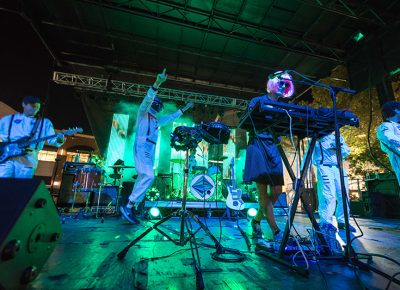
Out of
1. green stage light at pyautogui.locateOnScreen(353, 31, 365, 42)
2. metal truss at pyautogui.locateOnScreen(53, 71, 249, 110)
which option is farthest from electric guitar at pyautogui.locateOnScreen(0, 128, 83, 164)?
green stage light at pyautogui.locateOnScreen(353, 31, 365, 42)

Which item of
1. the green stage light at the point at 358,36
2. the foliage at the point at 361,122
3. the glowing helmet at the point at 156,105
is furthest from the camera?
the foliage at the point at 361,122

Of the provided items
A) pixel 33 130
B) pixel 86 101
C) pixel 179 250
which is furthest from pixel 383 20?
pixel 86 101

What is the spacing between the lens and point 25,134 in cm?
321

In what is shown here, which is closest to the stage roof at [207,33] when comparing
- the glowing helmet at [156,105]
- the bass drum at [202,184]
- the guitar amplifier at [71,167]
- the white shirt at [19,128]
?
the glowing helmet at [156,105]

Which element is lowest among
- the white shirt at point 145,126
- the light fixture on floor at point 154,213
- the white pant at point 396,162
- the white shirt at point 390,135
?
the light fixture on floor at point 154,213

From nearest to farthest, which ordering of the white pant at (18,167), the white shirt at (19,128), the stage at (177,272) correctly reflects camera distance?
the stage at (177,272), the white pant at (18,167), the white shirt at (19,128)

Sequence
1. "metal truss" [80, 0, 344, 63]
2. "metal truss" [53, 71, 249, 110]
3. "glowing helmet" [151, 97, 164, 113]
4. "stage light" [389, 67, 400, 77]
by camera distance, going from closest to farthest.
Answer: "glowing helmet" [151, 97, 164, 113], "stage light" [389, 67, 400, 77], "metal truss" [80, 0, 344, 63], "metal truss" [53, 71, 249, 110]

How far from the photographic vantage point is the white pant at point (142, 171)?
354 cm

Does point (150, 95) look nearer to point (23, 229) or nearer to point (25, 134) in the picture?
point (25, 134)

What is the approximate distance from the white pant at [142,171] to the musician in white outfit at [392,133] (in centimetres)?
362

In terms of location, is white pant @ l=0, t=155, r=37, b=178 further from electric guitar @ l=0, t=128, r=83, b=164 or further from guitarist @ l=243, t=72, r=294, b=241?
guitarist @ l=243, t=72, r=294, b=241

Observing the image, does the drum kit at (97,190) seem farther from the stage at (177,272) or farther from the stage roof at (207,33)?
the stage roof at (207,33)

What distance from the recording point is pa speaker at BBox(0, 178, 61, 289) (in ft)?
3.14

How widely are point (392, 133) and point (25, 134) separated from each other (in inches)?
212
